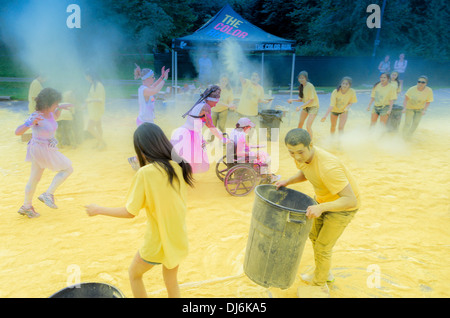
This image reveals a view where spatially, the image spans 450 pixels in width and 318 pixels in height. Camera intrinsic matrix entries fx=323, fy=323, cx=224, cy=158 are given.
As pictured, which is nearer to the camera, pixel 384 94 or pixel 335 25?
pixel 384 94

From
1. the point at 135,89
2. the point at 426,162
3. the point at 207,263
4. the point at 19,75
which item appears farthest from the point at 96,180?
the point at 19,75

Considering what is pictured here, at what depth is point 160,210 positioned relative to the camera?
2385 mm

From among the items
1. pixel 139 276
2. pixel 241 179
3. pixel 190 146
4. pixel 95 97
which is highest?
pixel 95 97

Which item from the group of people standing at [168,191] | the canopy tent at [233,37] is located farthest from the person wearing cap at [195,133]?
the canopy tent at [233,37]

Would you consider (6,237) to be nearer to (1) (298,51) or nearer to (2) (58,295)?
(2) (58,295)

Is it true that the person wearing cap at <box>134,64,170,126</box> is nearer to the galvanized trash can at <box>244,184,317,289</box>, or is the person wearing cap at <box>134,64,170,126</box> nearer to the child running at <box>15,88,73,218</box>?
the child running at <box>15,88,73,218</box>

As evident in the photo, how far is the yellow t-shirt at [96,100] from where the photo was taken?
7.72 meters

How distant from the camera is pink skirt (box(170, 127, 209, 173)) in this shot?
5443 mm

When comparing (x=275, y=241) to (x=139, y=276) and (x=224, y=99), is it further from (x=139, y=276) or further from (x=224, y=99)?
(x=224, y=99)

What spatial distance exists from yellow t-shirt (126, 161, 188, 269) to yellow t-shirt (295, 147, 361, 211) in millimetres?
1261

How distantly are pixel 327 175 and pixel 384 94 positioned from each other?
280 inches

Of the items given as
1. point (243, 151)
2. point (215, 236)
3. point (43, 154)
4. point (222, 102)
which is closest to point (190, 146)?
point (243, 151)

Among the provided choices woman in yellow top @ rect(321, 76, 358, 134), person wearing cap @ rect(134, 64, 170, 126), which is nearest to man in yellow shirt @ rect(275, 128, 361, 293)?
person wearing cap @ rect(134, 64, 170, 126)
